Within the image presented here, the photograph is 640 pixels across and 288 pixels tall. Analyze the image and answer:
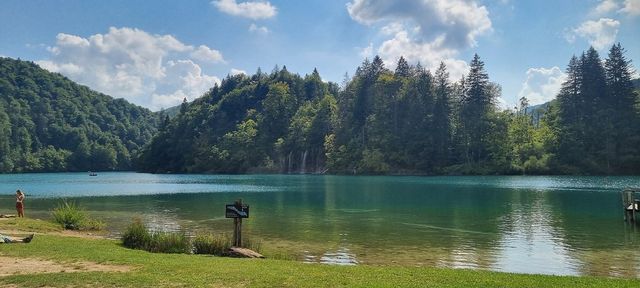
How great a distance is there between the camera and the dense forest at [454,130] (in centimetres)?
11825

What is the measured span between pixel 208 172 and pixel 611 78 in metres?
138

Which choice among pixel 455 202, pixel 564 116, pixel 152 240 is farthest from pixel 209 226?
pixel 564 116

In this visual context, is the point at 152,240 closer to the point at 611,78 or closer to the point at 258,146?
the point at 611,78

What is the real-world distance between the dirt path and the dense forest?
121 meters

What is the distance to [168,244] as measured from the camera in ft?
66.8

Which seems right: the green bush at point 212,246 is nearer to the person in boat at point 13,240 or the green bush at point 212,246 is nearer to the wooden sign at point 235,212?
the wooden sign at point 235,212

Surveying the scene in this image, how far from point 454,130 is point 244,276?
13518 centimetres

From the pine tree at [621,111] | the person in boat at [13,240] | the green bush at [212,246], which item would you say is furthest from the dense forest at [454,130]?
the person in boat at [13,240]

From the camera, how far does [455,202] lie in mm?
50438

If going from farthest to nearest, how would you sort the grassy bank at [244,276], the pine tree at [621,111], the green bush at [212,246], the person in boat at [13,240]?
the pine tree at [621,111] < the green bush at [212,246] < the person in boat at [13,240] < the grassy bank at [244,276]

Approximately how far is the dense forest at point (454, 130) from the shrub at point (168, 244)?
115805 mm

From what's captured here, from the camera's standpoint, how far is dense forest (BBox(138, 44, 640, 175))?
118 metres

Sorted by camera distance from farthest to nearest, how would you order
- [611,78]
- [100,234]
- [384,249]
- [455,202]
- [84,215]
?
[611,78]
[455,202]
[84,215]
[100,234]
[384,249]

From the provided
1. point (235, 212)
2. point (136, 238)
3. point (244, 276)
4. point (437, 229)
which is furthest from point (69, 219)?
point (437, 229)
